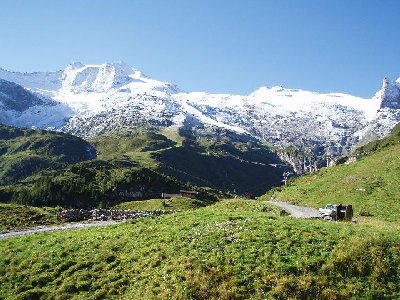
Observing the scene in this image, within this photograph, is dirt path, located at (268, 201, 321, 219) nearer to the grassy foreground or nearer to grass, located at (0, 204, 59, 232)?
the grassy foreground

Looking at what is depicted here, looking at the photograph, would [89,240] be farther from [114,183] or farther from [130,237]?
[114,183]

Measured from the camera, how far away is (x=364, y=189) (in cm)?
7850

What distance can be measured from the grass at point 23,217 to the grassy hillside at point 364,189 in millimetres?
43834

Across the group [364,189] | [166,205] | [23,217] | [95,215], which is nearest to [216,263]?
[95,215]

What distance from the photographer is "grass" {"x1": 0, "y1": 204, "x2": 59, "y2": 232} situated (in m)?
73.9

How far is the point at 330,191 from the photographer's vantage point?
84625mm

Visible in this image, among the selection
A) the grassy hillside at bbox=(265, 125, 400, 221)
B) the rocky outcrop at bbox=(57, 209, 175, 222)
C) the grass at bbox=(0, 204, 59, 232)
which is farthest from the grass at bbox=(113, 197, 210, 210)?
the rocky outcrop at bbox=(57, 209, 175, 222)

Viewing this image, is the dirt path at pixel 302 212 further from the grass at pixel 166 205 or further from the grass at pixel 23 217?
the grass at pixel 166 205

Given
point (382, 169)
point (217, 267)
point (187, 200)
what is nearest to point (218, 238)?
point (217, 267)

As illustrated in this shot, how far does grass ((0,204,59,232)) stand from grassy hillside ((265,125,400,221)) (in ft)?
144

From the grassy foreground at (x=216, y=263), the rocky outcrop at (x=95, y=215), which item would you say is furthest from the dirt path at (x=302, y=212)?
the rocky outcrop at (x=95, y=215)

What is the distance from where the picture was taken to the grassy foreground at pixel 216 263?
103ft

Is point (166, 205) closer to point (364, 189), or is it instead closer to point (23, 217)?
point (23, 217)

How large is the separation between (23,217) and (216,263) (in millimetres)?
54672
